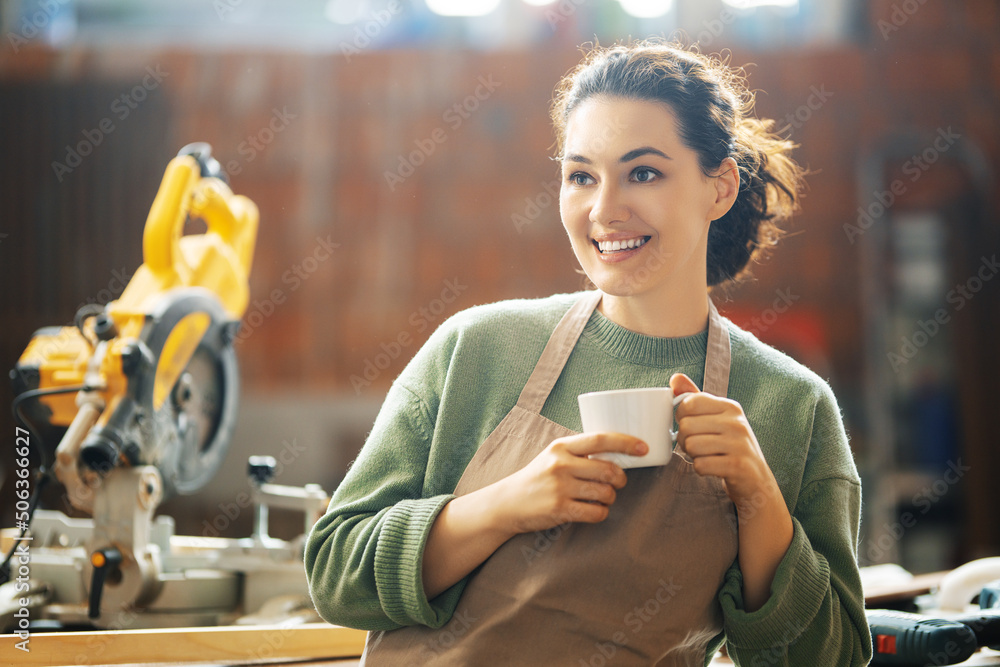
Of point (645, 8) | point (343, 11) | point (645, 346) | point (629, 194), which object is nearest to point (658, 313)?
point (645, 346)

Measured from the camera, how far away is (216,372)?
1776mm

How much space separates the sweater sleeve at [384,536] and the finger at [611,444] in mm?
183

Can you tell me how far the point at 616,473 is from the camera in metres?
0.84

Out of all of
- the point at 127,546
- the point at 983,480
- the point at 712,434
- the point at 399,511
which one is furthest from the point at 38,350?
the point at 983,480

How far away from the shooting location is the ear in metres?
1.06

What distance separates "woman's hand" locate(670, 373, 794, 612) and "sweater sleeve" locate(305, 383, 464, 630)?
0.89 ft

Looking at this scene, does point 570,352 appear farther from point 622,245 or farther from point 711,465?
point 711,465

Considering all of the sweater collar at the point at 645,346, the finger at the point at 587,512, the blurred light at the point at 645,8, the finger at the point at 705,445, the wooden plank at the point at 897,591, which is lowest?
the wooden plank at the point at 897,591

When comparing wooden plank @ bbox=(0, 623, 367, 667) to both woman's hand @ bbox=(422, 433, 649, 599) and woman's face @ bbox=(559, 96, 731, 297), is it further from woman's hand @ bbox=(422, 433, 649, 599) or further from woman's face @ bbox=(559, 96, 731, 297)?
woman's face @ bbox=(559, 96, 731, 297)

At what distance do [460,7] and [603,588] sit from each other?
3772 mm

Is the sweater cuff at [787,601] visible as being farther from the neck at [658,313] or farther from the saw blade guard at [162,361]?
the saw blade guard at [162,361]

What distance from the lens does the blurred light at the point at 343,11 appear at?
4.20 m

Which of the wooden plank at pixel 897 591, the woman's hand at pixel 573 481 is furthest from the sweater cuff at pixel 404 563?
the wooden plank at pixel 897 591

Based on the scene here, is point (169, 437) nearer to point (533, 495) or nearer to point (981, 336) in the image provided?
point (533, 495)
